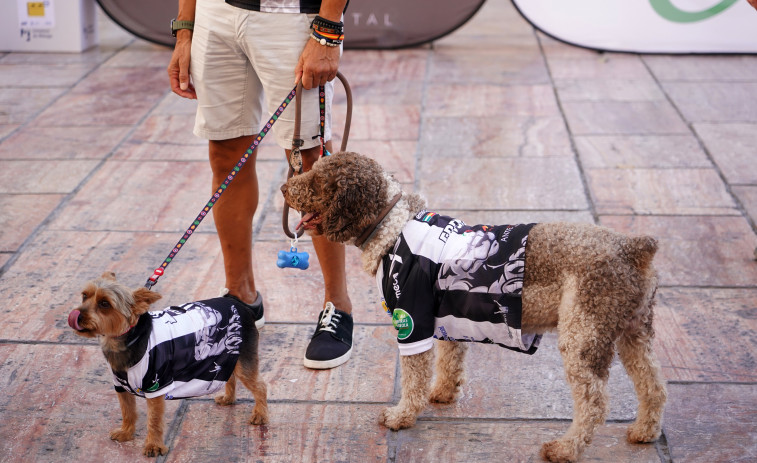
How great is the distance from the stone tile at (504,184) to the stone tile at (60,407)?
2.64m

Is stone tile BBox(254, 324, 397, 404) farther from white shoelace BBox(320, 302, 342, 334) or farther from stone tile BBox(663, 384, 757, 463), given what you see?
stone tile BBox(663, 384, 757, 463)

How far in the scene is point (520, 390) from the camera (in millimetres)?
3615

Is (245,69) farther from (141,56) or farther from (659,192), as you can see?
(141,56)

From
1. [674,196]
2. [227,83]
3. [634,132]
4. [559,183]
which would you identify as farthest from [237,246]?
[634,132]

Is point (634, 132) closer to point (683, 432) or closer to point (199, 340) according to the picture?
point (683, 432)

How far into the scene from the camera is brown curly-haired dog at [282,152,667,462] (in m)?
2.96

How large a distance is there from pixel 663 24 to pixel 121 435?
7.52 metres

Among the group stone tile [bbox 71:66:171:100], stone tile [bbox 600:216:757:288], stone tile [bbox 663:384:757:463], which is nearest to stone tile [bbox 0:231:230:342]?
stone tile [bbox 663:384:757:463]

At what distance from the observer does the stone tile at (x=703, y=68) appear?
8047 millimetres

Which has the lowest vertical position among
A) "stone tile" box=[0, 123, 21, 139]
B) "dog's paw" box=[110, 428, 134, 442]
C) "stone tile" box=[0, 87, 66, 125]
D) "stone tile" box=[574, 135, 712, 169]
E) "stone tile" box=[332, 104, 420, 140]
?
"stone tile" box=[0, 123, 21, 139]

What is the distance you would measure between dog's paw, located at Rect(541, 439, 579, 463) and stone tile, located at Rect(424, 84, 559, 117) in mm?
4481

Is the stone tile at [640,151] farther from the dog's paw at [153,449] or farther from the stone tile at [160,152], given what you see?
the dog's paw at [153,449]

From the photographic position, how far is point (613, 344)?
9.95ft

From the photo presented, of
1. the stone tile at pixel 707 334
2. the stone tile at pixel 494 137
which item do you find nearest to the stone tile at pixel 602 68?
the stone tile at pixel 494 137
